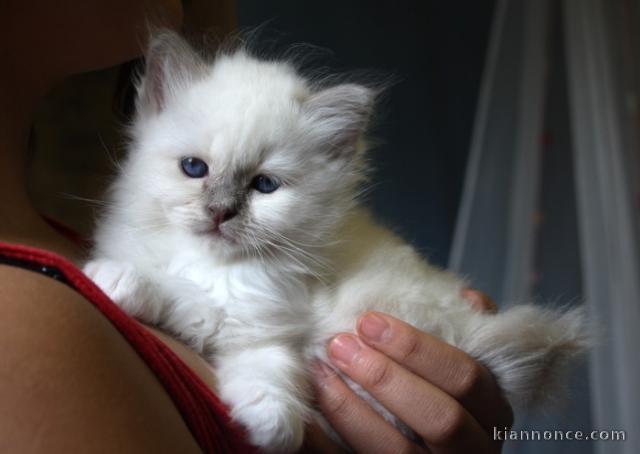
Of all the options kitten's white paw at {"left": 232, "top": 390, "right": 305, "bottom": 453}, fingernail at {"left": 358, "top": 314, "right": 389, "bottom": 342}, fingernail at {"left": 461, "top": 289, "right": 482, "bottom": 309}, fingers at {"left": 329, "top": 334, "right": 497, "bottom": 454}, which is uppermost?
fingernail at {"left": 461, "top": 289, "right": 482, "bottom": 309}

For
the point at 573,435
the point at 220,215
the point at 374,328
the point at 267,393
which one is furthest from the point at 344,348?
the point at 573,435

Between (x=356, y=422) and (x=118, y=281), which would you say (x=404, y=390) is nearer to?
(x=356, y=422)

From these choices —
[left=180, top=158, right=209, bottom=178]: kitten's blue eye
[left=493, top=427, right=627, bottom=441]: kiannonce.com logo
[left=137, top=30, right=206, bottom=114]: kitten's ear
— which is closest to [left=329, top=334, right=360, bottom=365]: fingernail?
[left=180, top=158, right=209, bottom=178]: kitten's blue eye

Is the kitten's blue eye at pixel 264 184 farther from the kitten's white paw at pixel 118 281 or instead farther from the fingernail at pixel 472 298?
the fingernail at pixel 472 298

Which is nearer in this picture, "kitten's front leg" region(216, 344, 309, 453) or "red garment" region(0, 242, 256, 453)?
"red garment" region(0, 242, 256, 453)

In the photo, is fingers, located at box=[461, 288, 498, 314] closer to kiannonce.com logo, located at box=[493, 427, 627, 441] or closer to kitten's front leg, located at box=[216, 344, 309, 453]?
kitten's front leg, located at box=[216, 344, 309, 453]

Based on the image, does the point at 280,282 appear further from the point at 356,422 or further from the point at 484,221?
the point at 484,221

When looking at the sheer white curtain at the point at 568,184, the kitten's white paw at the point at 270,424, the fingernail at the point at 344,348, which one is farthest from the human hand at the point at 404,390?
the sheer white curtain at the point at 568,184
